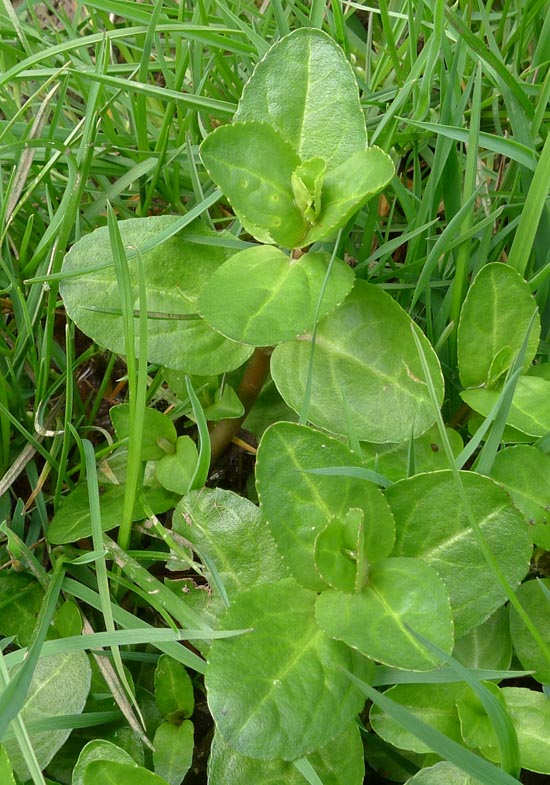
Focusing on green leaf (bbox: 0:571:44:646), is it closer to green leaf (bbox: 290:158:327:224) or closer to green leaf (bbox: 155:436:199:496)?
green leaf (bbox: 155:436:199:496)

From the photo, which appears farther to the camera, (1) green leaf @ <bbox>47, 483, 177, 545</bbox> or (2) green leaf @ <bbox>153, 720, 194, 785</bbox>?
(1) green leaf @ <bbox>47, 483, 177, 545</bbox>

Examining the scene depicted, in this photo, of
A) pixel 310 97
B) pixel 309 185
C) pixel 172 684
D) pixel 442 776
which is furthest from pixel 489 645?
pixel 310 97

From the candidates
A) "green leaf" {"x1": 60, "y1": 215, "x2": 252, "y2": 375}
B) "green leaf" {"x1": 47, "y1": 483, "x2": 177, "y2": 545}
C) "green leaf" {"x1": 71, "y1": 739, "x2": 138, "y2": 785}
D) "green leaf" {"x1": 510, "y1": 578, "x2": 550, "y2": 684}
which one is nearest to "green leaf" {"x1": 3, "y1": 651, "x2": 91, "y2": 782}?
"green leaf" {"x1": 71, "y1": 739, "x2": 138, "y2": 785}

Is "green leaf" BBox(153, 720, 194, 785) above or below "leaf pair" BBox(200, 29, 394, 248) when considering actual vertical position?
below

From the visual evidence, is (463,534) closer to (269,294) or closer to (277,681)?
(277,681)

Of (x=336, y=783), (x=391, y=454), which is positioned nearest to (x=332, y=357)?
(x=391, y=454)

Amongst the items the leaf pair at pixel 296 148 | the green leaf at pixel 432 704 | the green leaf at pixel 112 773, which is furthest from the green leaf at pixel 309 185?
the green leaf at pixel 112 773
